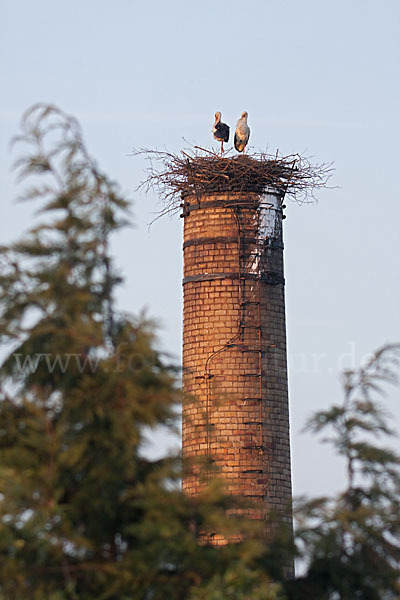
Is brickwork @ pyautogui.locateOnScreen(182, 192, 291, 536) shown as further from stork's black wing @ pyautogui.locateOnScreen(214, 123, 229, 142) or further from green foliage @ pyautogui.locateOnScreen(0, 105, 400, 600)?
green foliage @ pyautogui.locateOnScreen(0, 105, 400, 600)

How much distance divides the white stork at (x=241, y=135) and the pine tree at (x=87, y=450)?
566 inches

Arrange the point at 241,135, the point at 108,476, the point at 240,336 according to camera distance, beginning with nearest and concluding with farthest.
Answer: the point at 108,476, the point at 240,336, the point at 241,135

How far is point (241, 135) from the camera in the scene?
27.8 metres

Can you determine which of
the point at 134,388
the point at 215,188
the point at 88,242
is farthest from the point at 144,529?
the point at 215,188

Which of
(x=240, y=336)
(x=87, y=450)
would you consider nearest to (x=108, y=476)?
(x=87, y=450)

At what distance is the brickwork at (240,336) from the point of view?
25469 mm

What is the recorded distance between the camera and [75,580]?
12195mm

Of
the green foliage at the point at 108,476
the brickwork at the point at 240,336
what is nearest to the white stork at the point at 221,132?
the brickwork at the point at 240,336

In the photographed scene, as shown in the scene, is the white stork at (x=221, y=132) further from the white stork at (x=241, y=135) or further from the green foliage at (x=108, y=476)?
the green foliage at (x=108, y=476)

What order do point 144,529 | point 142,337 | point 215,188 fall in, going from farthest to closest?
point 215,188 < point 142,337 < point 144,529

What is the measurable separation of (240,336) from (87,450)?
13.8 meters

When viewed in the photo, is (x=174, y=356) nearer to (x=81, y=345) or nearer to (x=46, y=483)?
(x=81, y=345)

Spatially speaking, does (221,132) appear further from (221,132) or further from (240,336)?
(240,336)

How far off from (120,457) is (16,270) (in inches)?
93.4
